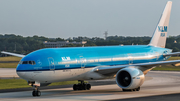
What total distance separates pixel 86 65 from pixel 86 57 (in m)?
0.82

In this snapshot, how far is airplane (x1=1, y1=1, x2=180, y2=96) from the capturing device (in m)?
25.6

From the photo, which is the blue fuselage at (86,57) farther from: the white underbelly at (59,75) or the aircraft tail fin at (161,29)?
the aircraft tail fin at (161,29)

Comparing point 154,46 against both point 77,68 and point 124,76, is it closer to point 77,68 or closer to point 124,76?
point 124,76

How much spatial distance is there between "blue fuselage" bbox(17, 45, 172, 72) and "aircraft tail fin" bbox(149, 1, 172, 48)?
5.62 ft

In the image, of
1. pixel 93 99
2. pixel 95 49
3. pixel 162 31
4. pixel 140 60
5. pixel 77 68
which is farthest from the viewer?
pixel 162 31

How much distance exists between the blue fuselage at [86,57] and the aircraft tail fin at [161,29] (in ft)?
5.62

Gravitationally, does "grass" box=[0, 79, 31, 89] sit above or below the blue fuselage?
below

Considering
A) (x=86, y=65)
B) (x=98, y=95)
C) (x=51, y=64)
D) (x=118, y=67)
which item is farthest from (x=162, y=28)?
(x=51, y=64)

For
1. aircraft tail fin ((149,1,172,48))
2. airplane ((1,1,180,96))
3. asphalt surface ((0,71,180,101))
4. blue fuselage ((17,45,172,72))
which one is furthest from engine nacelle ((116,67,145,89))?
aircraft tail fin ((149,1,172,48))

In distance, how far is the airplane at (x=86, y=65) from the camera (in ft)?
84.0

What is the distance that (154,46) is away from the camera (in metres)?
37.0

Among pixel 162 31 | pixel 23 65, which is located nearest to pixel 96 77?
pixel 23 65

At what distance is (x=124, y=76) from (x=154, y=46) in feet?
34.3

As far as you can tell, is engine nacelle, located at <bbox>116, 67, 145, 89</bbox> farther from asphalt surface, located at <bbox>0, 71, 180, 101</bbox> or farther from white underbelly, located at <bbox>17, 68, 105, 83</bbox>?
white underbelly, located at <bbox>17, 68, 105, 83</bbox>
